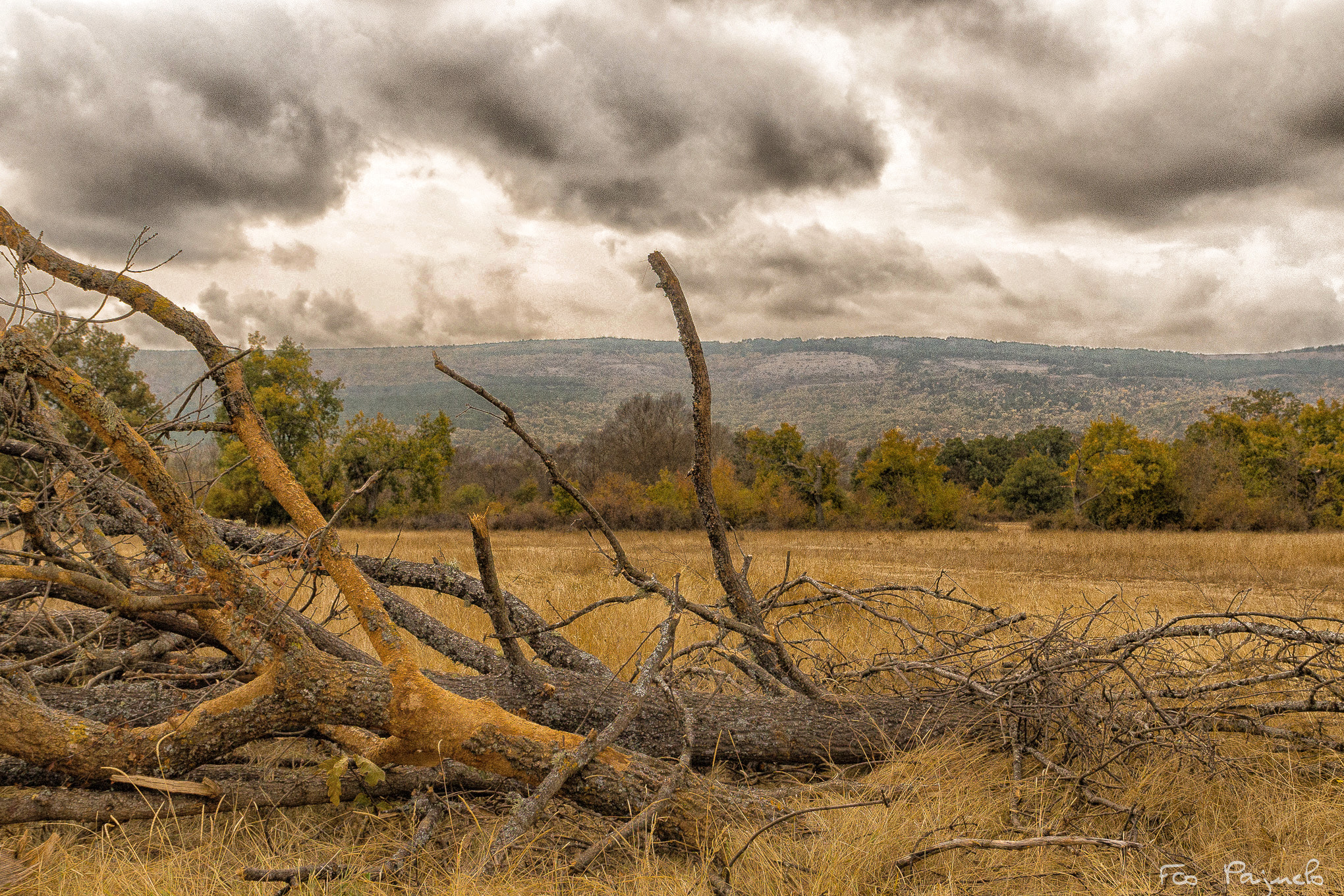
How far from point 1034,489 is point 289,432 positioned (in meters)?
47.9

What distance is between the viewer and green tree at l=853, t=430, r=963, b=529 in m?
38.2

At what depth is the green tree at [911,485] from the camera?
38.2m

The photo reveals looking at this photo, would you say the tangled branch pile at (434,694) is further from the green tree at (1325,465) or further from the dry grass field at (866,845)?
the green tree at (1325,465)

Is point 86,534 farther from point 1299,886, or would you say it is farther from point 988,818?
point 1299,886

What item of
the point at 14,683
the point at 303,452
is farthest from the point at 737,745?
the point at 303,452

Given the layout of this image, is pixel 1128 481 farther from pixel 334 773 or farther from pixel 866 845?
pixel 334 773

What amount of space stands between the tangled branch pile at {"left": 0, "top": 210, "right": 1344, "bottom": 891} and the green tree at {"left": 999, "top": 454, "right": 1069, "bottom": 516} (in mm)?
48929

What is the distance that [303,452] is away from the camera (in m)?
34.4

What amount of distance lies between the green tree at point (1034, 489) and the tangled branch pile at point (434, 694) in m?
48.9

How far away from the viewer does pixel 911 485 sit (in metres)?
39.8

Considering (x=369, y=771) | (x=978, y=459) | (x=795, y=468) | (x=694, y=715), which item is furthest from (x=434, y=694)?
(x=978, y=459)

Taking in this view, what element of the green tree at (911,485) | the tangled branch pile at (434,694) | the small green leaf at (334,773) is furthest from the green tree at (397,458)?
the small green leaf at (334,773)
